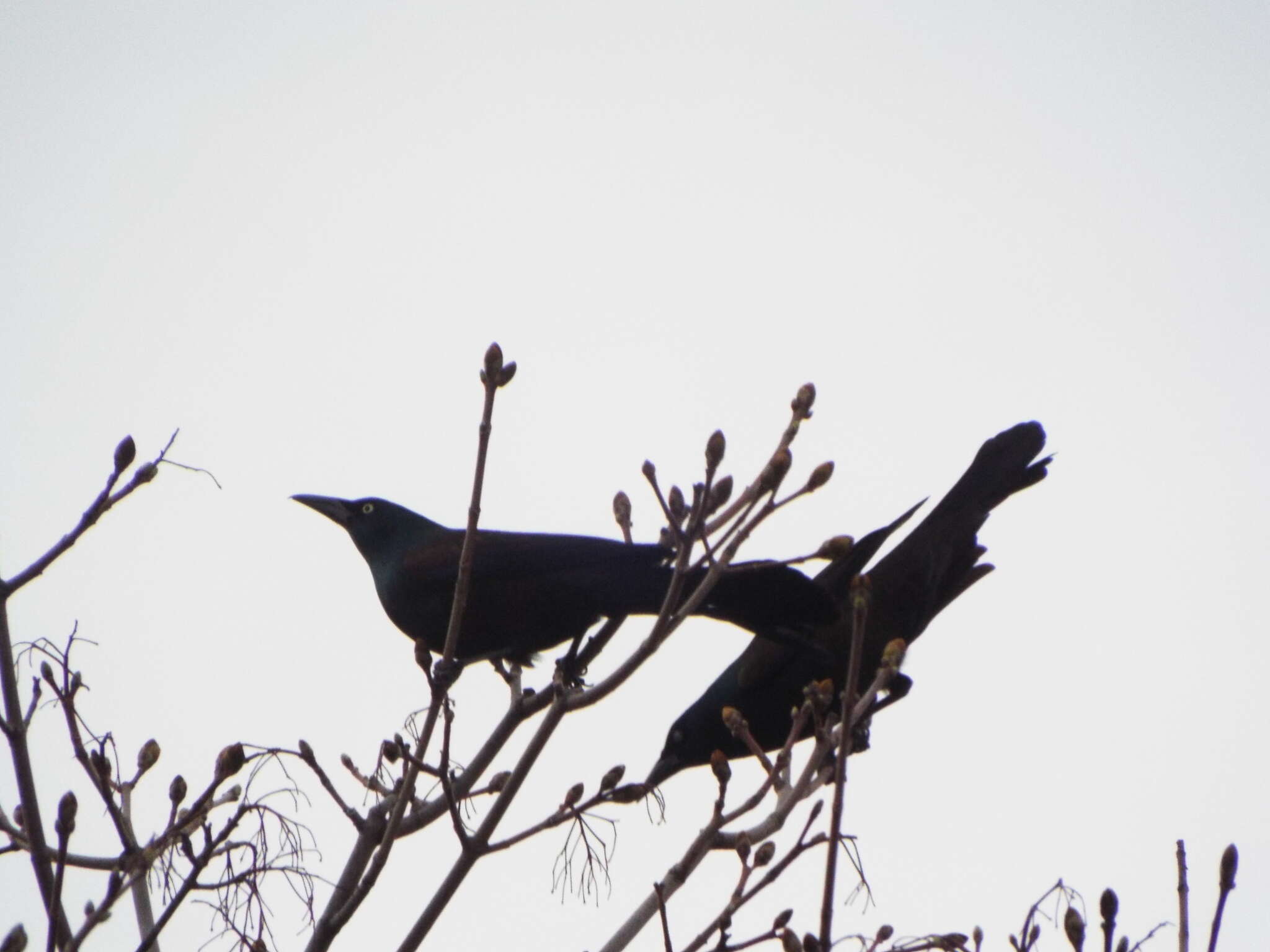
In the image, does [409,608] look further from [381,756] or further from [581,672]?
[381,756]

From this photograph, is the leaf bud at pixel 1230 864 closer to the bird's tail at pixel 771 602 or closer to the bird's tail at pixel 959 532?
the bird's tail at pixel 771 602

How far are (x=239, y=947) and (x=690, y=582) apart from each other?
1.87 m

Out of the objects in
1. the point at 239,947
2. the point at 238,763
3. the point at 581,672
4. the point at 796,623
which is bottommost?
the point at 239,947

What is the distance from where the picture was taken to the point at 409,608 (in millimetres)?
5219

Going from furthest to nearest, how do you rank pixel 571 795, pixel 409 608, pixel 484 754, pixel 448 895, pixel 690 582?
pixel 409 608
pixel 690 582
pixel 571 795
pixel 484 754
pixel 448 895

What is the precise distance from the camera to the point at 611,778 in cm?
299

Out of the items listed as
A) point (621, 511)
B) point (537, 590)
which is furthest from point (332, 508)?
point (621, 511)

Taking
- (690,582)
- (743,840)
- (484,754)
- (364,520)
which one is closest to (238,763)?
(484,754)

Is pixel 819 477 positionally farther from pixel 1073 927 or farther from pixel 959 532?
pixel 959 532

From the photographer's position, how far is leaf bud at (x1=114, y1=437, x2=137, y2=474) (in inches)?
106

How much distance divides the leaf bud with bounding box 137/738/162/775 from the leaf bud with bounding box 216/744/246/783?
0.34 metres

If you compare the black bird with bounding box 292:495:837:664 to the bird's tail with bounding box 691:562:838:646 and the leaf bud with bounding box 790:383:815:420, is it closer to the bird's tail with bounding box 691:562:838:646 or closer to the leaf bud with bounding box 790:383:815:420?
the bird's tail with bounding box 691:562:838:646

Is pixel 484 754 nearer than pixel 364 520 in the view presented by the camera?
Yes

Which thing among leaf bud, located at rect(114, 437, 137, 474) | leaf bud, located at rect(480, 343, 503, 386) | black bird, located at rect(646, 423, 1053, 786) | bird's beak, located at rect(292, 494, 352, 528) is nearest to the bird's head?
bird's beak, located at rect(292, 494, 352, 528)
